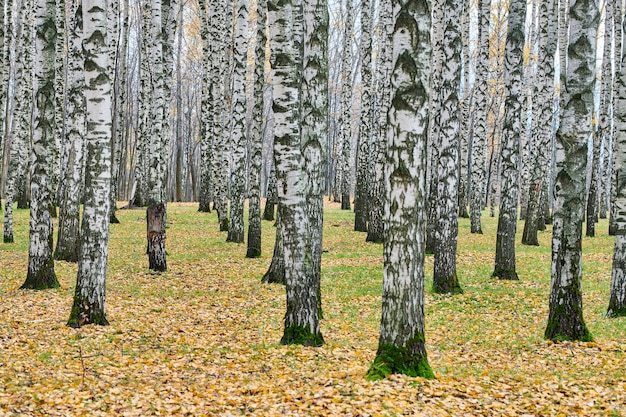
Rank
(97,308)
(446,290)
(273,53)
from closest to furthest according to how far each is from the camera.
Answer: (273,53) → (97,308) → (446,290)

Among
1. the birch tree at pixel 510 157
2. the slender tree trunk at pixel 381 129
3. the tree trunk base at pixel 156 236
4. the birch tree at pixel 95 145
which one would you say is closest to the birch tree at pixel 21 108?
the tree trunk base at pixel 156 236

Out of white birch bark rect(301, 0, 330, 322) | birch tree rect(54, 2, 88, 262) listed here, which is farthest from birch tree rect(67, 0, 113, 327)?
white birch bark rect(301, 0, 330, 322)

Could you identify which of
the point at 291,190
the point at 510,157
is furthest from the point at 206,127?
the point at 291,190

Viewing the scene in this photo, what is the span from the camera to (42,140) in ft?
35.9

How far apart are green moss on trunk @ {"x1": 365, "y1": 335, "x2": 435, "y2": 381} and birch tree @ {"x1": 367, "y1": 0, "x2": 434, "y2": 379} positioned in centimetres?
19

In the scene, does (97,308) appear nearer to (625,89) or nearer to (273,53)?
(273,53)

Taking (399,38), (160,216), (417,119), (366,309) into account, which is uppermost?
(399,38)

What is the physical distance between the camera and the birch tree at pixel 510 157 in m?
13.0

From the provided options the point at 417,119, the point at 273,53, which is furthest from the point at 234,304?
the point at 417,119

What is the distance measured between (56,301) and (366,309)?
581cm

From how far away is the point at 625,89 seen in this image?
10.3 m

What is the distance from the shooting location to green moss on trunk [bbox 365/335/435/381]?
678 centimetres

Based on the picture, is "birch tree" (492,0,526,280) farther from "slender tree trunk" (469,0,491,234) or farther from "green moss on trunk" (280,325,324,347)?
"slender tree trunk" (469,0,491,234)

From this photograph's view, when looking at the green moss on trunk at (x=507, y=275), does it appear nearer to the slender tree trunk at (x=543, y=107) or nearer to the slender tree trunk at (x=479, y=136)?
the slender tree trunk at (x=543, y=107)
